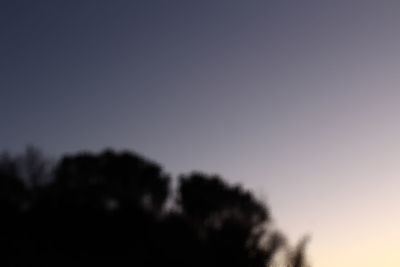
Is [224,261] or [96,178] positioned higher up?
[96,178]

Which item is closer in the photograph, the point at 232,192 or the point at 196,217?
the point at 196,217

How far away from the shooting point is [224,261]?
175ft

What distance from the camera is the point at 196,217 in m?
60.0

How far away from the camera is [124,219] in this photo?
179 ft

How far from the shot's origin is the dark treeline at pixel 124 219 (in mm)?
49188

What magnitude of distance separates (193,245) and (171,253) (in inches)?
118

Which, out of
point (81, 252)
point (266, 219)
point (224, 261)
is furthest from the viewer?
point (266, 219)

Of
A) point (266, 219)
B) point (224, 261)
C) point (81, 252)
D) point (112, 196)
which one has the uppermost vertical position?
point (266, 219)

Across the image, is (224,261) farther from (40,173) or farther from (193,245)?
(40,173)

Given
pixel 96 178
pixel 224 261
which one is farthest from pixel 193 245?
pixel 96 178

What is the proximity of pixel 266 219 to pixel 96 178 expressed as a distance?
49.7 ft

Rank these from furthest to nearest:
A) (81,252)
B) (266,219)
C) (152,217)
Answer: (266,219) < (152,217) < (81,252)

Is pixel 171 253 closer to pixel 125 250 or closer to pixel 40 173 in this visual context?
pixel 125 250

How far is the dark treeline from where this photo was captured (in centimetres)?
4919
